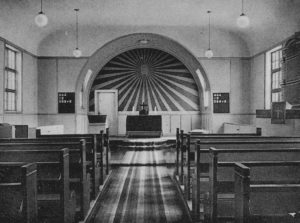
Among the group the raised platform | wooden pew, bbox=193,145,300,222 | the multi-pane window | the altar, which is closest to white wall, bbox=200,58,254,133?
the multi-pane window

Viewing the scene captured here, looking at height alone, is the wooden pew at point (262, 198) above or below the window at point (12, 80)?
below

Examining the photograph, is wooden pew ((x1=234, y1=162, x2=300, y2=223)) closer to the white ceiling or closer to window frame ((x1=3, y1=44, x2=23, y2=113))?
the white ceiling

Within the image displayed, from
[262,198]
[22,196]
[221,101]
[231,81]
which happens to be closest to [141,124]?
[221,101]

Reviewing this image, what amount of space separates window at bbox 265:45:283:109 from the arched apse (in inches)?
82.2

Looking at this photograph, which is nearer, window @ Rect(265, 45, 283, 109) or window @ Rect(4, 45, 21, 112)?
window @ Rect(4, 45, 21, 112)

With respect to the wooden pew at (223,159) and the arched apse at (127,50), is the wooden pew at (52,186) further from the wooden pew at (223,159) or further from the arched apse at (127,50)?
the arched apse at (127,50)

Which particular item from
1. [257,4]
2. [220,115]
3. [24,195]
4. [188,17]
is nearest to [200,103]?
[220,115]

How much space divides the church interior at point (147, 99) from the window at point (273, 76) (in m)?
0.03

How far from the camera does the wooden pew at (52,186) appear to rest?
2684 millimetres

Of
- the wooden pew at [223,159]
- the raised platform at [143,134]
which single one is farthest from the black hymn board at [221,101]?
the wooden pew at [223,159]

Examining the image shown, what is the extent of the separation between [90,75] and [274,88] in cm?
Result: 651

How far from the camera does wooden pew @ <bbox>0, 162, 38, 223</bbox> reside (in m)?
1.80

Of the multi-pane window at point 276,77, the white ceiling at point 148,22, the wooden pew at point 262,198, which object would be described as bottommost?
the wooden pew at point 262,198

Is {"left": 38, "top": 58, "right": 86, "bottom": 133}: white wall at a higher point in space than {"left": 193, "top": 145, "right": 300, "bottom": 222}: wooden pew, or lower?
higher
